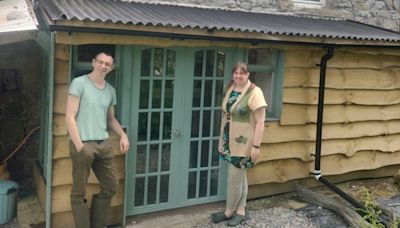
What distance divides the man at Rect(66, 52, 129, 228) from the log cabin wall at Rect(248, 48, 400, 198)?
2.25 metres

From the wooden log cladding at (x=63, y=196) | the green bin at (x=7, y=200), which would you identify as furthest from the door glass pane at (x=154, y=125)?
the green bin at (x=7, y=200)

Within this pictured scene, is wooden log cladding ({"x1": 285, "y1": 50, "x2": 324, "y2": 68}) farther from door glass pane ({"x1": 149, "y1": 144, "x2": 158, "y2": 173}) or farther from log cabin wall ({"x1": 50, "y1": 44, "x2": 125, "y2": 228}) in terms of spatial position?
log cabin wall ({"x1": 50, "y1": 44, "x2": 125, "y2": 228})

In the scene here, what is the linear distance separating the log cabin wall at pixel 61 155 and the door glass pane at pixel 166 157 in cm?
71

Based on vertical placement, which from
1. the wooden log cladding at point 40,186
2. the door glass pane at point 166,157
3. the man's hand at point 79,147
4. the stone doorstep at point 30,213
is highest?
the man's hand at point 79,147

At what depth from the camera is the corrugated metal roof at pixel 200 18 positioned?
439 centimetres

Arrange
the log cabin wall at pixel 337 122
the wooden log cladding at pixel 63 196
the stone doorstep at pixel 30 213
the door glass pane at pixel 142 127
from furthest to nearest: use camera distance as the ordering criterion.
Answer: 1. the log cabin wall at pixel 337 122
2. the door glass pane at pixel 142 127
3. the stone doorstep at pixel 30 213
4. the wooden log cladding at pixel 63 196

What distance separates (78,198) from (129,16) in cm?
197

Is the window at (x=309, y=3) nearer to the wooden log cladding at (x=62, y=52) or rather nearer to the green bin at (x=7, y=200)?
the wooden log cladding at (x=62, y=52)

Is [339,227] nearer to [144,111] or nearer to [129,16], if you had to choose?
[144,111]

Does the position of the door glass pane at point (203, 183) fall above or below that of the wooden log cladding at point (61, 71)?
below

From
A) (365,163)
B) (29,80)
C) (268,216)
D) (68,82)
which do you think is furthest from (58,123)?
(365,163)

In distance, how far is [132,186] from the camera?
513cm

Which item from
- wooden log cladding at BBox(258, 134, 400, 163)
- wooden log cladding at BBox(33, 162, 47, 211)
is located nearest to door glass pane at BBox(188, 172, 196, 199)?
wooden log cladding at BBox(258, 134, 400, 163)

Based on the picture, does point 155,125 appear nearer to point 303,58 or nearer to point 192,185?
point 192,185
